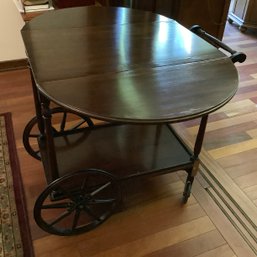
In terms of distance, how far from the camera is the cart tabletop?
38.0 inches

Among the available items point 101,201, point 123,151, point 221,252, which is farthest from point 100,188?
point 221,252

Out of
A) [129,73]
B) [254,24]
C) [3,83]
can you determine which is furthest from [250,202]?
[254,24]

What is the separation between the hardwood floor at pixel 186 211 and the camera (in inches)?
54.4

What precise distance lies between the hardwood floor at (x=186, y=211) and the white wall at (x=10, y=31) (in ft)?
2.23

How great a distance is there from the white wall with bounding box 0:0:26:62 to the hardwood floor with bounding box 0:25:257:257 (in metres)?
0.68

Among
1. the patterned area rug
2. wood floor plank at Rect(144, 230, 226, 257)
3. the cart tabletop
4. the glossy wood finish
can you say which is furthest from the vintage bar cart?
the glossy wood finish

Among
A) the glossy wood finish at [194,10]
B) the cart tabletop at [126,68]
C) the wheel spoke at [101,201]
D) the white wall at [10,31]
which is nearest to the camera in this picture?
the cart tabletop at [126,68]

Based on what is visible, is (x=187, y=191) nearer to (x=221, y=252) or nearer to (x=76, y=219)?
(x=221, y=252)

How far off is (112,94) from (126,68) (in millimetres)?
183

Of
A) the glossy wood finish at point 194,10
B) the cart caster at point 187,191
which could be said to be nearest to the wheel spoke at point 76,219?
the cart caster at point 187,191

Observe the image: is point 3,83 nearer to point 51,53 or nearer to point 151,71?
point 51,53

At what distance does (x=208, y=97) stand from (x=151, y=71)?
0.24 m

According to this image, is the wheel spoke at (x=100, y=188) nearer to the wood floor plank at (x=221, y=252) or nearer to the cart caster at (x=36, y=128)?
the cart caster at (x=36, y=128)

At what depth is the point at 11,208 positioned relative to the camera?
150 cm
